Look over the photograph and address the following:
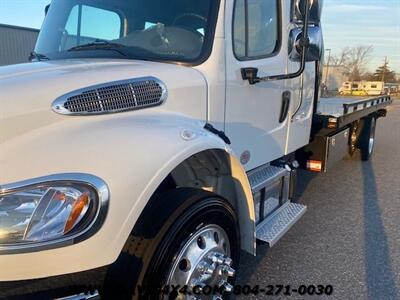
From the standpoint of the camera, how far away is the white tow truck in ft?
5.76

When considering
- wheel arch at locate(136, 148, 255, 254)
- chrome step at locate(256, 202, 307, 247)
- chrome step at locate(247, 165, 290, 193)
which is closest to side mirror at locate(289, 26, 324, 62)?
chrome step at locate(247, 165, 290, 193)

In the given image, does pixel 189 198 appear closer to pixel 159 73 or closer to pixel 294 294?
pixel 159 73

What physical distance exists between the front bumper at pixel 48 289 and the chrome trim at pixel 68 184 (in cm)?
28

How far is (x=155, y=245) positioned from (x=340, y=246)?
258 centimetres

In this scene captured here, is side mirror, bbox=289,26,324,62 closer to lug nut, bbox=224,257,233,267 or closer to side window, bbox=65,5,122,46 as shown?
side window, bbox=65,5,122,46

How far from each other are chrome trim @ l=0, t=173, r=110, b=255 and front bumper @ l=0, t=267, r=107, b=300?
0.28 m

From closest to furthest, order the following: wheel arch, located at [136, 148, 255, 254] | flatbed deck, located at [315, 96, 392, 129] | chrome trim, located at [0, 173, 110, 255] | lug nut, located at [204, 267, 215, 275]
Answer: chrome trim, located at [0, 173, 110, 255]
lug nut, located at [204, 267, 215, 275]
wheel arch, located at [136, 148, 255, 254]
flatbed deck, located at [315, 96, 392, 129]

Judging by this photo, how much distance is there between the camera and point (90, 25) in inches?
126

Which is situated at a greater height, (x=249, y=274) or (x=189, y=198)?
(x=189, y=198)

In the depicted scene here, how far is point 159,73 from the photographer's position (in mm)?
2555

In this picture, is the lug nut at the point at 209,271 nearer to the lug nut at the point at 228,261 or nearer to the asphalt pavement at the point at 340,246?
the lug nut at the point at 228,261

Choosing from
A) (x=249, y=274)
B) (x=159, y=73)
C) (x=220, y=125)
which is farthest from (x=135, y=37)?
(x=249, y=274)

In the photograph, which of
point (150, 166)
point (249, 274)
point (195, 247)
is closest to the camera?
point (150, 166)

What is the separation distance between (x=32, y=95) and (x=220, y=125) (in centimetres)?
129
